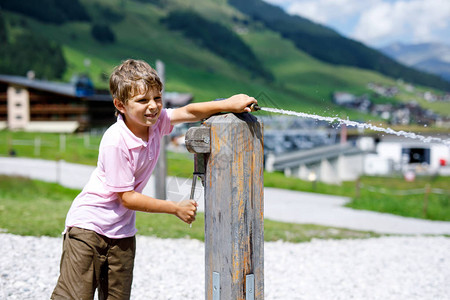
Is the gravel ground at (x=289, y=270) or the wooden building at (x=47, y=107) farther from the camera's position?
the wooden building at (x=47, y=107)

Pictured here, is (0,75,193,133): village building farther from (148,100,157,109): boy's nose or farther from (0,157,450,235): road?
(148,100,157,109): boy's nose

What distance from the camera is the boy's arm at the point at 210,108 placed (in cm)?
269

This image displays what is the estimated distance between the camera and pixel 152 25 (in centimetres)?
16475

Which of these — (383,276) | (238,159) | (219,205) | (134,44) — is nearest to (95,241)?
(219,205)

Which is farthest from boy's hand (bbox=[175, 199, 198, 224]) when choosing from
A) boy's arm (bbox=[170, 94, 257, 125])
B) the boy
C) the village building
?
the village building

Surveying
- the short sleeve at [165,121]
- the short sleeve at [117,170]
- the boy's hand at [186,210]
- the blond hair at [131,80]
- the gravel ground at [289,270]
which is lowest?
the gravel ground at [289,270]

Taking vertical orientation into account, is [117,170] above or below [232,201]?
above

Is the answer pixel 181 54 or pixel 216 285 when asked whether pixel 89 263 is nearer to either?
pixel 216 285

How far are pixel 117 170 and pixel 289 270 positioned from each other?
4212 mm

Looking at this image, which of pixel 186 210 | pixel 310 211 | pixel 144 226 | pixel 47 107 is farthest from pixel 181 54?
pixel 186 210

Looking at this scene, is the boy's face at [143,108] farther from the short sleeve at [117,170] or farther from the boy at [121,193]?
the short sleeve at [117,170]

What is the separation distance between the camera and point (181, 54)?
147 m

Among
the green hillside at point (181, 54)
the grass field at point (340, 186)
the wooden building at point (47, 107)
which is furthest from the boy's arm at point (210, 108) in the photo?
the green hillside at point (181, 54)

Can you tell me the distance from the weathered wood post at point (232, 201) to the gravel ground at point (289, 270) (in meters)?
2.55
